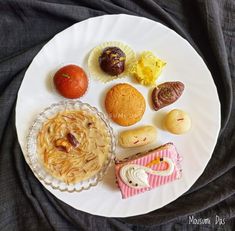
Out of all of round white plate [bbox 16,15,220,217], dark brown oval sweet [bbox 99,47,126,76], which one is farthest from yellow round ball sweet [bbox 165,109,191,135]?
dark brown oval sweet [bbox 99,47,126,76]

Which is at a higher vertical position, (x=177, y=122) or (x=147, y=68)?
(x=147, y=68)

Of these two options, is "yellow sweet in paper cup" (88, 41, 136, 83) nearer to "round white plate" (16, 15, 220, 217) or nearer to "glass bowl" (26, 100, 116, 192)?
"round white plate" (16, 15, 220, 217)

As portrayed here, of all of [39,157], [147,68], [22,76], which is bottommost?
[39,157]

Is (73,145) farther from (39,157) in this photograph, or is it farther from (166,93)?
(166,93)

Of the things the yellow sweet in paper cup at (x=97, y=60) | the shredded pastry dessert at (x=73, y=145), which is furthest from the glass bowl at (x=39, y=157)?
the yellow sweet in paper cup at (x=97, y=60)

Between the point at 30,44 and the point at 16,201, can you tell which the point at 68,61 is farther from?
the point at 16,201

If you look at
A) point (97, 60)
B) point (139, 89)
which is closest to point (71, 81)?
point (97, 60)

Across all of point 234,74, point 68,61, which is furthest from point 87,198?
point 234,74
